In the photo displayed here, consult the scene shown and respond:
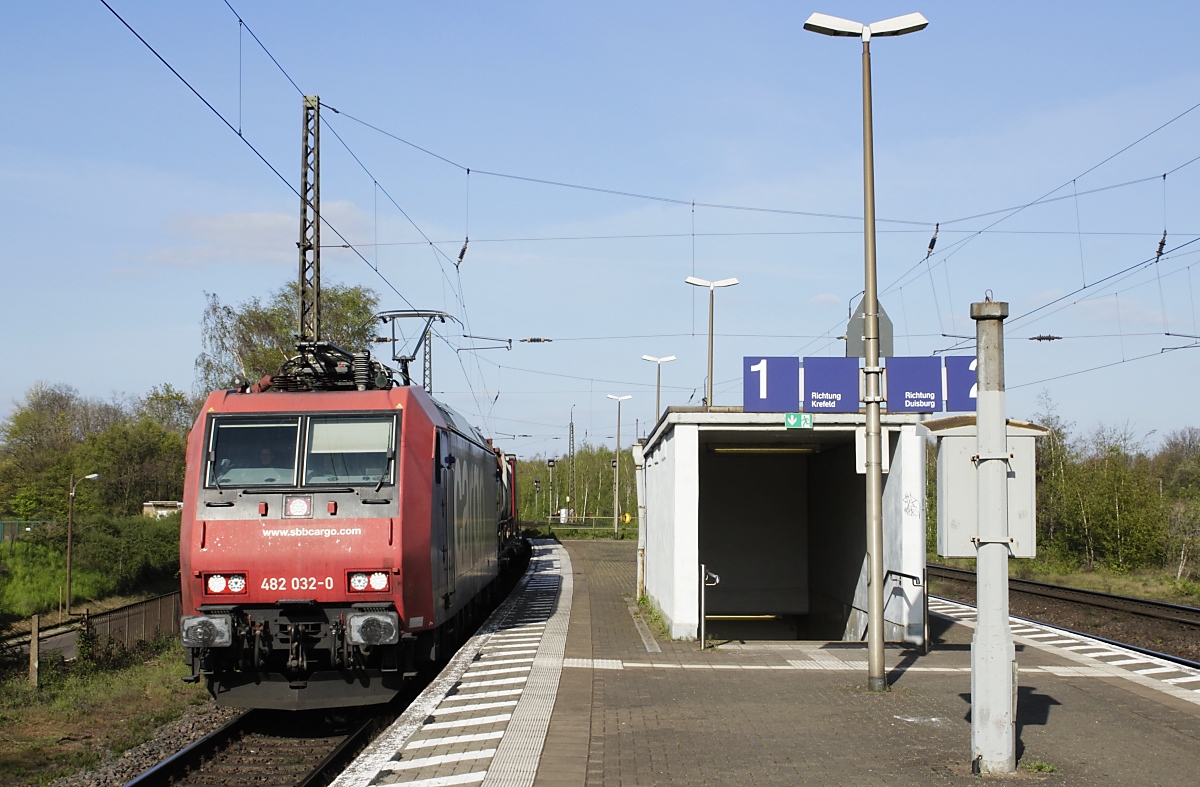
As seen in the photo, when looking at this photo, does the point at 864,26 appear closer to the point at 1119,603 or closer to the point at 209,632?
the point at 209,632

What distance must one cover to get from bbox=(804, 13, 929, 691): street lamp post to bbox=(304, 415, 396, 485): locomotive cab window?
500cm

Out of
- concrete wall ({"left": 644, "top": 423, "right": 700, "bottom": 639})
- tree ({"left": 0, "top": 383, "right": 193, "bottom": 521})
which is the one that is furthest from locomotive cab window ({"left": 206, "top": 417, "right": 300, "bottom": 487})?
tree ({"left": 0, "top": 383, "right": 193, "bottom": 521})

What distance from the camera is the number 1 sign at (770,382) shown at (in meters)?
16.4

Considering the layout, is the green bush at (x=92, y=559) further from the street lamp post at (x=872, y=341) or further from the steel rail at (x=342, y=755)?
the street lamp post at (x=872, y=341)

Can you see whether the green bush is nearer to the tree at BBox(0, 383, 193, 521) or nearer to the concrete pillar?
the tree at BBox(0, 383, 193, 521)

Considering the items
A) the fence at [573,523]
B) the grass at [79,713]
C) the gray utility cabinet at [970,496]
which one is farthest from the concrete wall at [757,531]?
the fence at [573,523]

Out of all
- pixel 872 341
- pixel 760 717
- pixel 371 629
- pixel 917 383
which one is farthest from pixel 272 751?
pixel 917 383

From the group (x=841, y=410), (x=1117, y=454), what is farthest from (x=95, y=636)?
(x=1117, y=454)

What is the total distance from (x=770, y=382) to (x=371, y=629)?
8.50 metres

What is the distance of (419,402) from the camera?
11.3 m

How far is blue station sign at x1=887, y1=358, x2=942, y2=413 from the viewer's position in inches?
659

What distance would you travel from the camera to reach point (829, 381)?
16.4 m

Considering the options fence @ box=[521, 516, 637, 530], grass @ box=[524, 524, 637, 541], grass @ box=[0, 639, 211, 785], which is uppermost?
grass @ box=[0, 639, 211, 785]

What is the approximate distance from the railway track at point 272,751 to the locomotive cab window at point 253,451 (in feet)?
7.64
